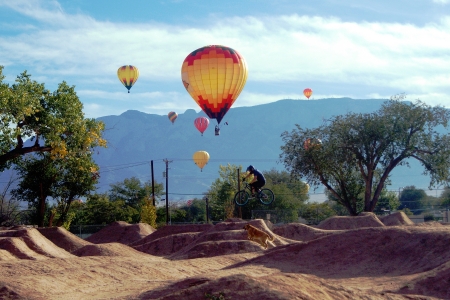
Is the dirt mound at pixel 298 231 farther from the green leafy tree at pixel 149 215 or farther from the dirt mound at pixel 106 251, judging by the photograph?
the green leafy tree at pixel 149 215

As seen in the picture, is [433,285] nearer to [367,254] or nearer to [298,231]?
[367,254]

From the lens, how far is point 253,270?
2100 centimetres

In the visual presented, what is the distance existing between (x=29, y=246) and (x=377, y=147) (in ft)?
96.0

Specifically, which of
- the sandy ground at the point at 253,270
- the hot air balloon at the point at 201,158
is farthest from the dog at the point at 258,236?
the hot air balloon at the point at 201,158

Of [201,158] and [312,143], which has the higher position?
[201,158]

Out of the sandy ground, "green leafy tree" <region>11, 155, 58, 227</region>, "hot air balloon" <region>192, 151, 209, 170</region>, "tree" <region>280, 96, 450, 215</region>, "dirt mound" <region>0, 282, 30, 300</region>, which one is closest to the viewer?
the sandy ground

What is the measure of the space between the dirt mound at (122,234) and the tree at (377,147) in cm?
1396

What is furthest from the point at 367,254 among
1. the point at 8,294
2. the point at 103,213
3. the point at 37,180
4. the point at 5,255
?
the point at 103,213

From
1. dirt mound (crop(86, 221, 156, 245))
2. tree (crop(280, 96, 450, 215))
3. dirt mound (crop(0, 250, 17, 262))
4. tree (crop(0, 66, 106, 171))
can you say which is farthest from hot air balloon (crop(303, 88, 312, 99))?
dirt mound (crop(0, 250, 17, 262))

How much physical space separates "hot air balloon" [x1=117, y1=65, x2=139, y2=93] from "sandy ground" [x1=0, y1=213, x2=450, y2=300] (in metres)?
32.6

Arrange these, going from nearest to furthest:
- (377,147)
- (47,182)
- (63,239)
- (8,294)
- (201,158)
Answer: (8,294), (63,239), (47,182), (377,147), (201,158)

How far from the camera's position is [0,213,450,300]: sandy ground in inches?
493

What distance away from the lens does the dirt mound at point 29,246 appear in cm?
2866

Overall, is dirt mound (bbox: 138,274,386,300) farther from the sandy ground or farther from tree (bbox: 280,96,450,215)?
tree (bbox: 280,96,450,215)
